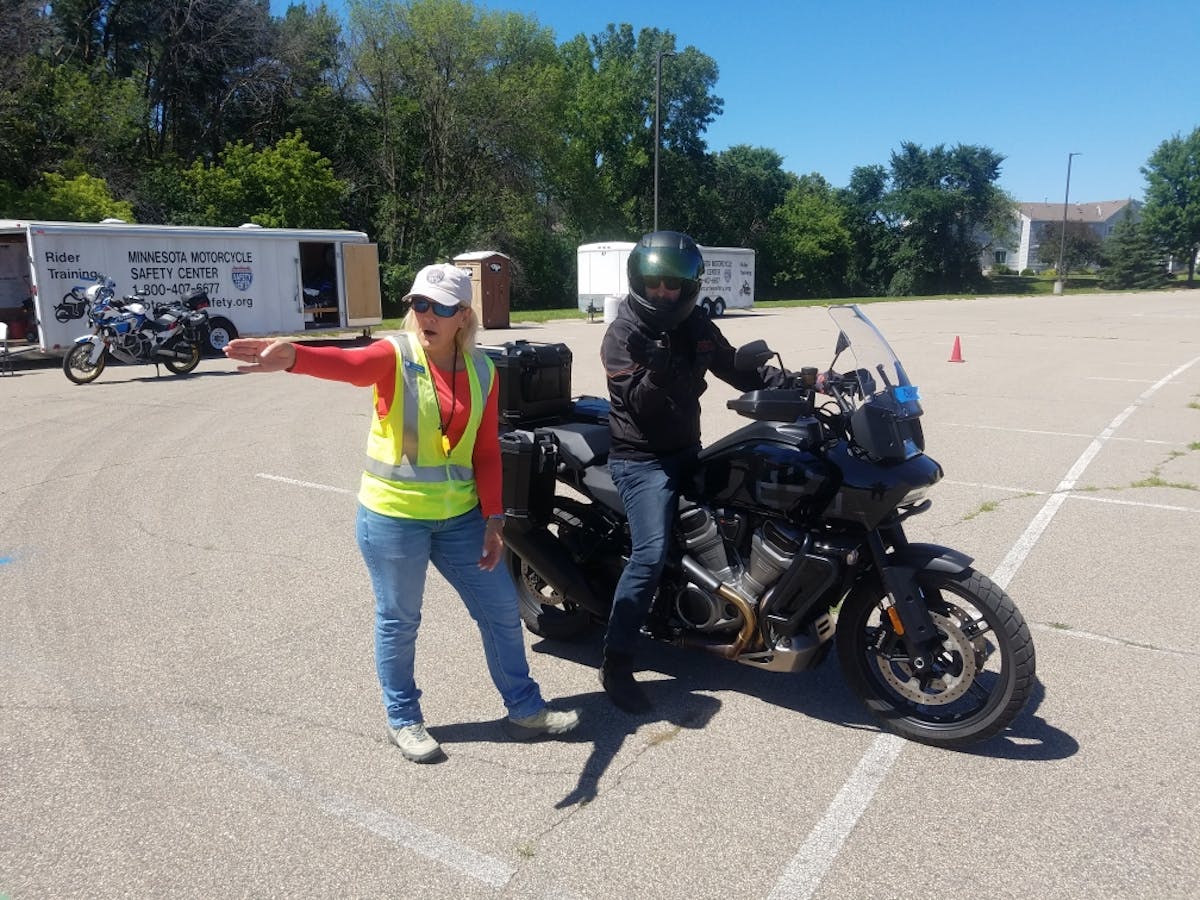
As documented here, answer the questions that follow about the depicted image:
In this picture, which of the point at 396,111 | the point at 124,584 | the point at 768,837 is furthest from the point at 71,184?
the point at 768,837

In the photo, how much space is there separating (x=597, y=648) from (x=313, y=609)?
156 cm

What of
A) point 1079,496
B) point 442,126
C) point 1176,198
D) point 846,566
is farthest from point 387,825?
point 1176,198

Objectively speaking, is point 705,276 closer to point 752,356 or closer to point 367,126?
point 367,126

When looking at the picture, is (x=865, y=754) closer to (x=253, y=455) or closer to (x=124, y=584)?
(x=124, y=584)

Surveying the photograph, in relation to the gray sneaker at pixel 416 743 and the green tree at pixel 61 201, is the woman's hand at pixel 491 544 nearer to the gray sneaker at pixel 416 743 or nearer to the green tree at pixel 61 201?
the gray sneaker at pixel 416 743

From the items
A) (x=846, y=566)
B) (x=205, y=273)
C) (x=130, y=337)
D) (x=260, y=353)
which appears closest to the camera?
(x=260, y=353)

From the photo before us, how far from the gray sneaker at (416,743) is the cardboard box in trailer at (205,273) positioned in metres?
13.5

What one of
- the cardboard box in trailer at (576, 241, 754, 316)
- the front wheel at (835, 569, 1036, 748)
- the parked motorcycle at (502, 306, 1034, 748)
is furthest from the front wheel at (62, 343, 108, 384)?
the cardboard box in trailer at (576, 241, 754, 316)

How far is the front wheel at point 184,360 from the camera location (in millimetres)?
15344

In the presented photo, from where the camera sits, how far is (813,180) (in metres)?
73.9

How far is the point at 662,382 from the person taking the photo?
3691 millimetres

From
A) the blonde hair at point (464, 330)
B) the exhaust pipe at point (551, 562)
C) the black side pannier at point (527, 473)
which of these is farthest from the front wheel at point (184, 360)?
the blonde hair at point (464, 330)

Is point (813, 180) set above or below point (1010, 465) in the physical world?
above

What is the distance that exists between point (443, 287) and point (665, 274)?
90 cm
